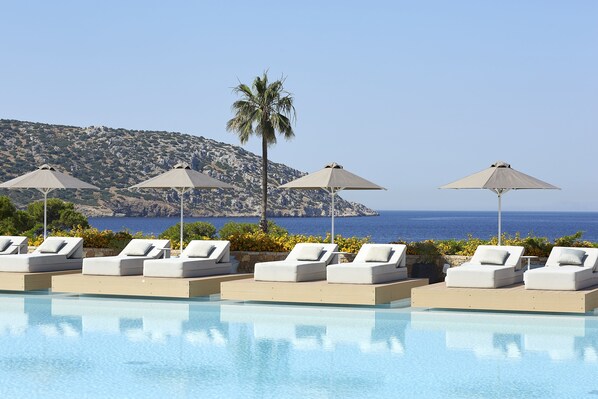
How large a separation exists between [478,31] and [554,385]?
36.4 meters

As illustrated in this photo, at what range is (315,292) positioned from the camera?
13.6m

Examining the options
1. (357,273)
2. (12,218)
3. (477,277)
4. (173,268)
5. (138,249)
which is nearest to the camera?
(477,277)

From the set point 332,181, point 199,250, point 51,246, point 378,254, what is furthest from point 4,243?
point 378,254

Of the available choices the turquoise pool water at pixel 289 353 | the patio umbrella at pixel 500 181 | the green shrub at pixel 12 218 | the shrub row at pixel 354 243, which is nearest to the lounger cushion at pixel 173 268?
the turquoise pool water at pixel 289 353

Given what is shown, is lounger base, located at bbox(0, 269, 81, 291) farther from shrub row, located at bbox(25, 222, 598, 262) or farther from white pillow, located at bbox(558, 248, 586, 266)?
white pillow, located at bbox(558, 248, 586, 266)

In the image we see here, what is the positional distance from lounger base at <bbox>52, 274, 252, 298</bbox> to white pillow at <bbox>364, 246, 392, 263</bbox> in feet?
7.60

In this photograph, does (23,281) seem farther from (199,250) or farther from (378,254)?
(378,254)

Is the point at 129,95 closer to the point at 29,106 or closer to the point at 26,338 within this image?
the point at 29,106

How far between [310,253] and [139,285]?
2853 mm

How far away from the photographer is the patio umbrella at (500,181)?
15172 millimetres

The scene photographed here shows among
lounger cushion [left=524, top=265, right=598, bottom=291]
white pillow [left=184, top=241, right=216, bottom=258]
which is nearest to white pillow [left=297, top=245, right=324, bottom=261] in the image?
white pillow [left=184, top=241, right=216, bottom=258]

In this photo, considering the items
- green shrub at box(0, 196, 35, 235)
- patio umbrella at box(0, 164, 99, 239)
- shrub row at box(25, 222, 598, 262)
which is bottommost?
shrub row at box(25, 222, 598, 262)

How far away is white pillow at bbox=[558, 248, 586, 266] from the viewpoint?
13.7 m

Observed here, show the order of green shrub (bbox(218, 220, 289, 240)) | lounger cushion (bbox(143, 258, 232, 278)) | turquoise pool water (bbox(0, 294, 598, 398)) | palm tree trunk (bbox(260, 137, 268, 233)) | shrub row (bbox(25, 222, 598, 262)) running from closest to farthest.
→ turquoise pool water (bbox(0, 294, 598, 398)) < lounger cushion (bbox(143, 258, 232, 278)) < shrub row (bbox(25, 222, 598, 262)) < palm tree trunk (bbox(260, 137, 268, 233)) < green shrub (bbox(218, 220, 289, 240))
